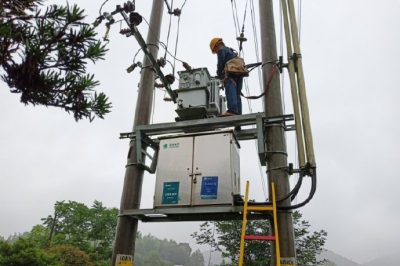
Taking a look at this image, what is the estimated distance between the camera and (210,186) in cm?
568

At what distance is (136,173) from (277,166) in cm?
259

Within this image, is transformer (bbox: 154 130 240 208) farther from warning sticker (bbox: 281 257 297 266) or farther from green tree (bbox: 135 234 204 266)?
green tree (bbox: 135 234 204 266)

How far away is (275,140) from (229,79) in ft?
5.82

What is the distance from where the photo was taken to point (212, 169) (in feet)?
19.1

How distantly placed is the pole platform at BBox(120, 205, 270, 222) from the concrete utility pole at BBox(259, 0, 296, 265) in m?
0.38

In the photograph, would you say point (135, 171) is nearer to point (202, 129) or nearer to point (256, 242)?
point (202, 129)

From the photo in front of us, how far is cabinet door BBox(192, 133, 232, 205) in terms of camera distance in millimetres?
5598

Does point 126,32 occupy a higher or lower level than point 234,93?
higher

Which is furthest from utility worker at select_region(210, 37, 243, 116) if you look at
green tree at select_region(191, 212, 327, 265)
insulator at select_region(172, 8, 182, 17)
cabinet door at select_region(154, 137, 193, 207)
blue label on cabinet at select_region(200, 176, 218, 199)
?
green tree at select_region(191, 212, 327, 265)

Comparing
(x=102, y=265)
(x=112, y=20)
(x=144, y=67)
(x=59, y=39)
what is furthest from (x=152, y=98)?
(x=102, y=265)

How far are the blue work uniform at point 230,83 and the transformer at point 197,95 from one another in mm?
254

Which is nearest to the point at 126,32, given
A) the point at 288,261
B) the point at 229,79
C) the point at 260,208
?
the point at 229,79

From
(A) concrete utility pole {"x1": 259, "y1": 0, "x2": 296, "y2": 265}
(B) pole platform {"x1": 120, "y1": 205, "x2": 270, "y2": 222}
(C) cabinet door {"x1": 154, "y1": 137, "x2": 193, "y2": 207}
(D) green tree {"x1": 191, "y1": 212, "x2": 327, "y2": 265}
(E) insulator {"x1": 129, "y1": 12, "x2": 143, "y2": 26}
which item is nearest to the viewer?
(A) concrete utility pole {"x1": 259, "y1": 0, "x2": 296, "y2": 265}

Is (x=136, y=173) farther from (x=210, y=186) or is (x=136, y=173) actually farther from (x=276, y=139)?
(x=276, y=139)
